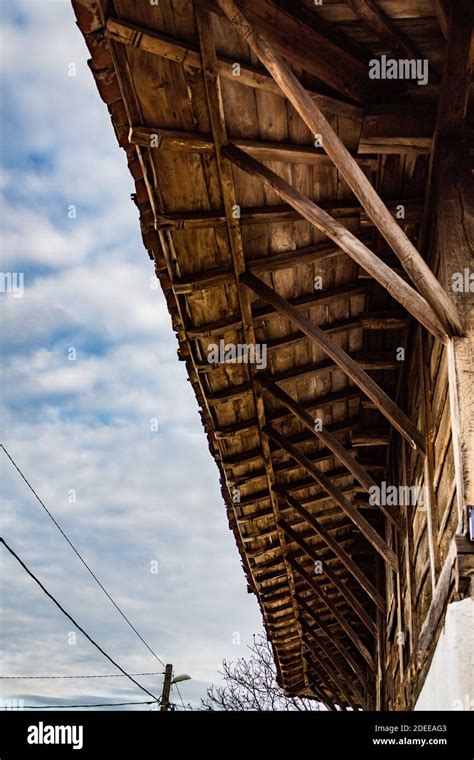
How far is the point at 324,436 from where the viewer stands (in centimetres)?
676

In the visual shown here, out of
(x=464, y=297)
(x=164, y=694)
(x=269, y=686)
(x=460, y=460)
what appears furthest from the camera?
(x=269, y=686)

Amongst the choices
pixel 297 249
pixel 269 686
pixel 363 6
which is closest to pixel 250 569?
pixel 297 249

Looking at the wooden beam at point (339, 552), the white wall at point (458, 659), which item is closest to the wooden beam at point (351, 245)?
the white wall at point (458, 659)

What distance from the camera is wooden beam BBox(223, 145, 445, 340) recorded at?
4035 mm

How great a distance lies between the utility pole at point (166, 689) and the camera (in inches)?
708

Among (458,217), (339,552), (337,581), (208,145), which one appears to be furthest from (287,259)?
(337,581)

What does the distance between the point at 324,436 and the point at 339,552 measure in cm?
236

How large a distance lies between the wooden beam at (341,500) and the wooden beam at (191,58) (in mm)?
3788

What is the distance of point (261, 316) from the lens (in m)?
6.24

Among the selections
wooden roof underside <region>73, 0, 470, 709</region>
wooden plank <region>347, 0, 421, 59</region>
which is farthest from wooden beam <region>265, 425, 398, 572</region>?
wooden plank <region>347, 0, 421, 59</region>

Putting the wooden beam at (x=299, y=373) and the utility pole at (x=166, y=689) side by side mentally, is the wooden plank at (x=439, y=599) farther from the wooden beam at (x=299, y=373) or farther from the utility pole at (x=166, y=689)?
the utility pole at (x=166, y=689)

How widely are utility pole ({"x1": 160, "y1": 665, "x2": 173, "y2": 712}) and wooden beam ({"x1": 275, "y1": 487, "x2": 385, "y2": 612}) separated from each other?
11.2 meters

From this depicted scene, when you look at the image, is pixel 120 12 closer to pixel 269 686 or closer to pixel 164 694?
pixel 164 694
